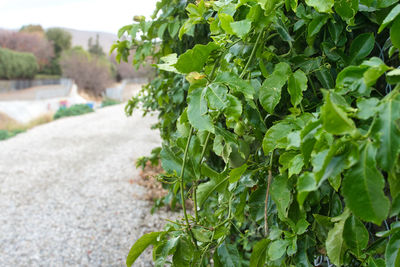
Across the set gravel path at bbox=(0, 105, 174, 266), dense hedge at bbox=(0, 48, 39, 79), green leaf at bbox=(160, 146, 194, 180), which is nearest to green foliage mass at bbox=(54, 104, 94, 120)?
gravel path at bbox=(0, 105, 174, 266)

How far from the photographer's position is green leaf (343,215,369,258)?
464 millimetres

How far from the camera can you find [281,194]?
0.55 meters

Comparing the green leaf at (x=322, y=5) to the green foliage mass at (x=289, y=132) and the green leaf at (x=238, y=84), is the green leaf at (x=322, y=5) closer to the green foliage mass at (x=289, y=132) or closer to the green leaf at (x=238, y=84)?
the green foliage mass at (x=289, y=132)

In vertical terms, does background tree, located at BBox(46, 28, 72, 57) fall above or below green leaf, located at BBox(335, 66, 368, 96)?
below

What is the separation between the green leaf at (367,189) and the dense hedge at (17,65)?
18720 millimetres

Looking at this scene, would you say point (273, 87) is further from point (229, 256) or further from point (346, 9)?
point (229, 256)

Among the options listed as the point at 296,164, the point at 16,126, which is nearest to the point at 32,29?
the point at 16,126

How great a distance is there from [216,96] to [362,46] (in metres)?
0.32

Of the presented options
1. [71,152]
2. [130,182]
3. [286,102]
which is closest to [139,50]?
[286,102]

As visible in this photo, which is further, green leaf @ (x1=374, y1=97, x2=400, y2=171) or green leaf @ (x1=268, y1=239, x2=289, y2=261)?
green leaf @ (x1=268, y1=239, x2=289, y2=261)

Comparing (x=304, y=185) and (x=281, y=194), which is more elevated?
(x=304, y=185)

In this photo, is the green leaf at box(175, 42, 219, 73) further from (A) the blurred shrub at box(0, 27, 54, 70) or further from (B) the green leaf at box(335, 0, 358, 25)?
(A) the blurred shrub at box(0, 27, 54, 70)

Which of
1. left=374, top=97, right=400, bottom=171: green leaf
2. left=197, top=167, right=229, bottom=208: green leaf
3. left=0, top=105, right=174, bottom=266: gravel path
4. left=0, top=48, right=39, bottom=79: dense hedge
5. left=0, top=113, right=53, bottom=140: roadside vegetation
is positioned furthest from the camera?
left=0, top=48, right=39, bottom=79: dense hedge

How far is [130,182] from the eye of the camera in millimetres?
3729
